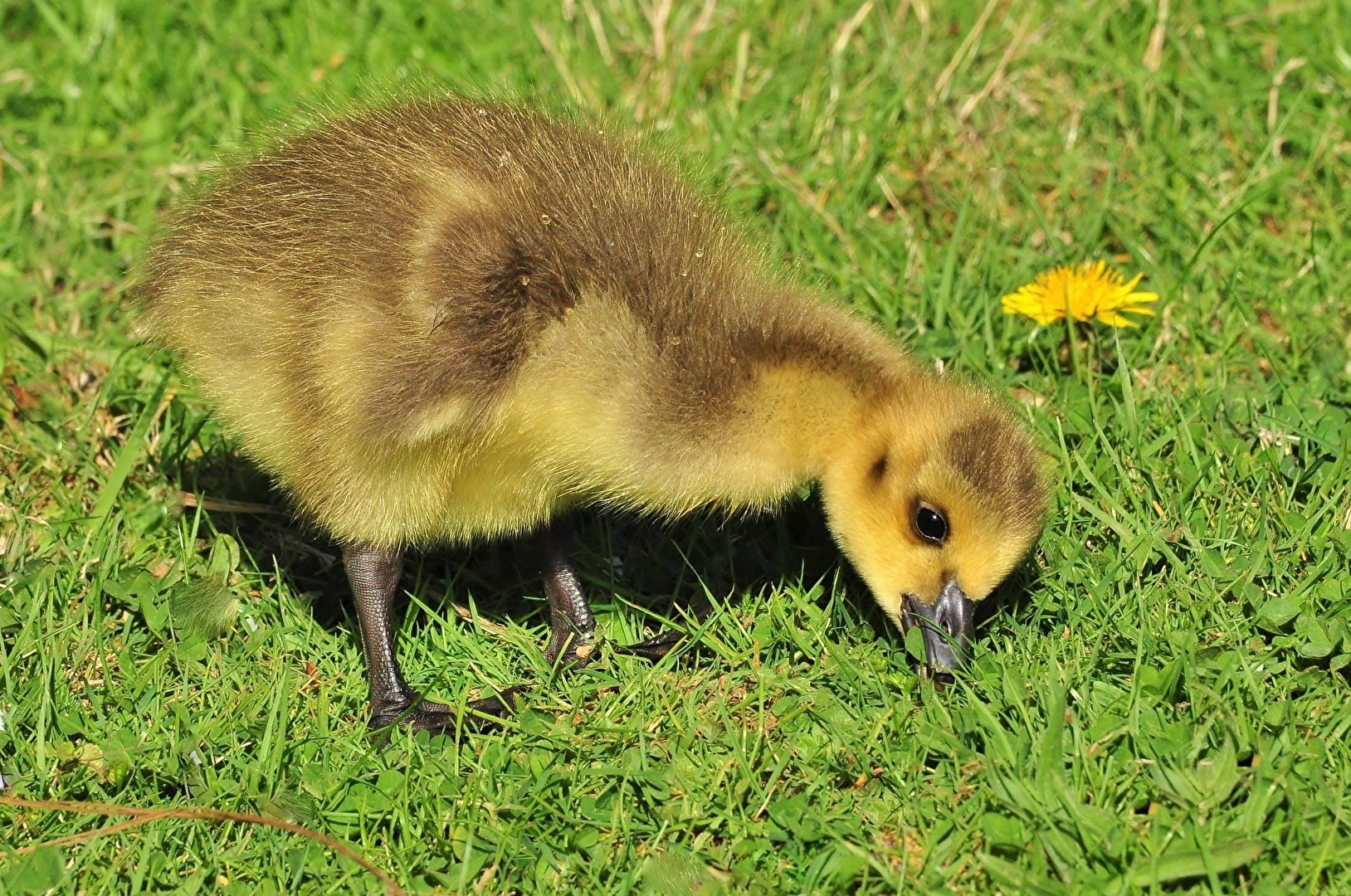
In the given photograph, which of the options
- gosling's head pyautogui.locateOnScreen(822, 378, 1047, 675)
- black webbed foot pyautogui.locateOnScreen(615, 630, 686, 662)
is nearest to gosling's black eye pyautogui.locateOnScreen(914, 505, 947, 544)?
gosling's head pyautogui.locateOnScreen(822, 378, 1047, 675)

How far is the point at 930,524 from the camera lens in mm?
2750

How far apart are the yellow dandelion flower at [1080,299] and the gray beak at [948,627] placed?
1.00 metres

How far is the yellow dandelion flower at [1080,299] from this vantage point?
3.55m

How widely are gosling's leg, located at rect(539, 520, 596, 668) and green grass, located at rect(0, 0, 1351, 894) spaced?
0.05m

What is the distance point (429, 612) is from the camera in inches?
125

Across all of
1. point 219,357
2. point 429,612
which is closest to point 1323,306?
point 429,612

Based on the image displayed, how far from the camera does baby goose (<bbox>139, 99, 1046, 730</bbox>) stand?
106 inches

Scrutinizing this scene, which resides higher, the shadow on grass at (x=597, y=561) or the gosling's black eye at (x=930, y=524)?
the gosling's black eye at (x=930, y=524)

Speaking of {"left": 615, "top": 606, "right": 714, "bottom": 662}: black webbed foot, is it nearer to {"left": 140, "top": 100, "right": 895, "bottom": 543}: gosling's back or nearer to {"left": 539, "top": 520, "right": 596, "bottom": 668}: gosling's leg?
{"left": 539, "top": 520, "right": 596, "bottom": 668}: gosling's leg

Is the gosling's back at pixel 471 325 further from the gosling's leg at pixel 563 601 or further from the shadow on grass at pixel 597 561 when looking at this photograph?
the shadow on grass at pixel 597 561

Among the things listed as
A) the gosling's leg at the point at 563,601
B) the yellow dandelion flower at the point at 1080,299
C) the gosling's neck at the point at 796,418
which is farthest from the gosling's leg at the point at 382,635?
the yellow dandelion flower at the point at 1080,299

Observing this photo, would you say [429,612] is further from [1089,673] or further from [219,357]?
[1089,673]

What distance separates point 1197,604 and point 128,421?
228cm

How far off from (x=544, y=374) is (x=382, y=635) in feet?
2.14
